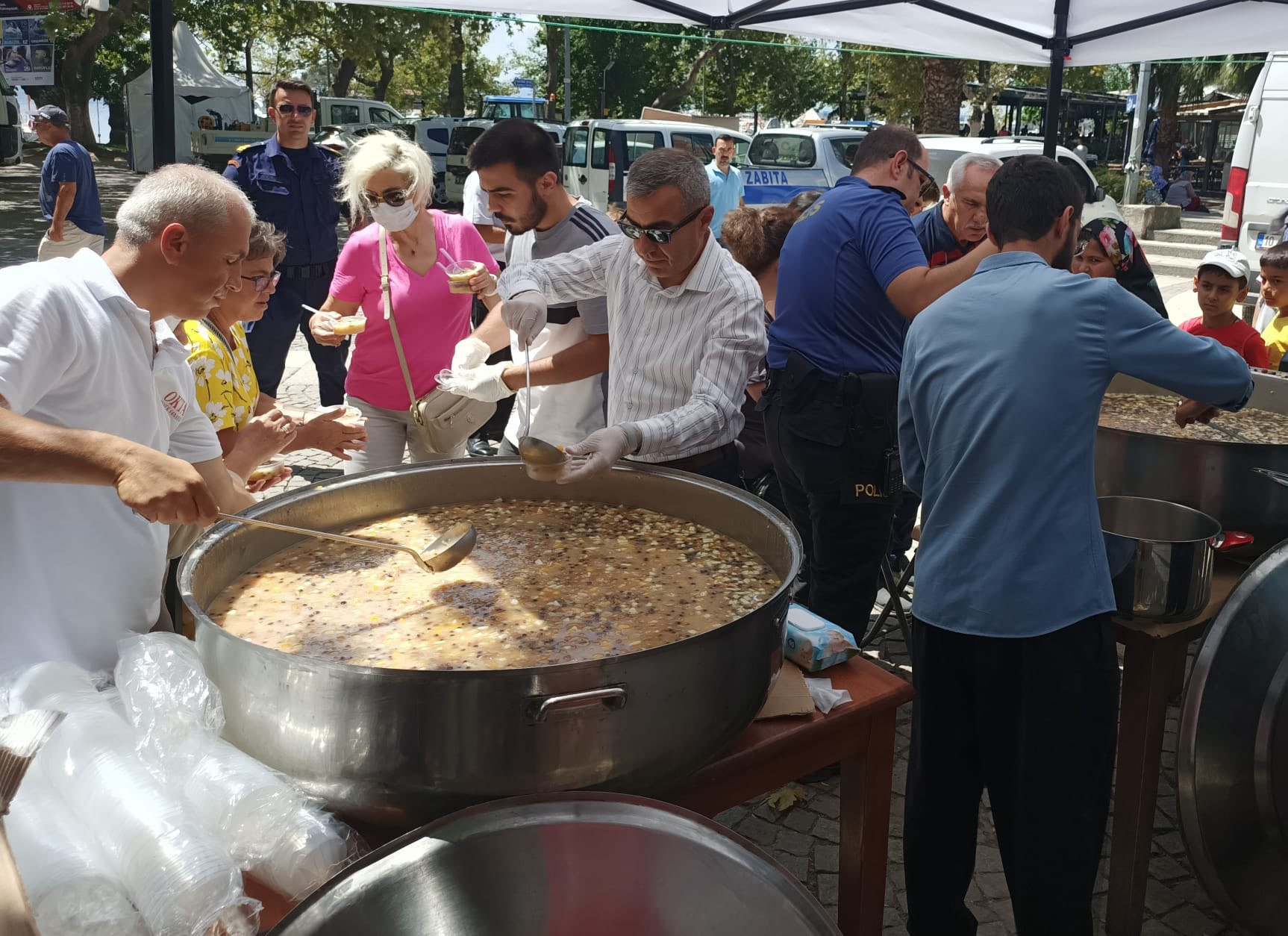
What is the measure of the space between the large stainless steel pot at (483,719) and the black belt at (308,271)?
4.88m

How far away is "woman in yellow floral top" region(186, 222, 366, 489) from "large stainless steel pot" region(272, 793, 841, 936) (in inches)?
64.0

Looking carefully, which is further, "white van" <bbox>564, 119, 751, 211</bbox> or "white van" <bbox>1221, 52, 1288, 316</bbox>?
"white van" <bbox>564, 119, 751, 211</bbox>

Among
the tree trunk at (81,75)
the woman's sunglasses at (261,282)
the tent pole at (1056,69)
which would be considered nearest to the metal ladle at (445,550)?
the woman's sunglasses at (261,282)

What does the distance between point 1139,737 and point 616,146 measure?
15.1m

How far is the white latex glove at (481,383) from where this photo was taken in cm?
Answer: 298

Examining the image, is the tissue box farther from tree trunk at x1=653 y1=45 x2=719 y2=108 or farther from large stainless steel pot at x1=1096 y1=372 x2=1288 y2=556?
tree trunk at x1=653 y1=45 x2=719 y2=108

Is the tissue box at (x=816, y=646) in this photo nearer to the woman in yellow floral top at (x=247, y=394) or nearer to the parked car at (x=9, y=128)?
the woman in yellow floral top at (x=247, y=394)

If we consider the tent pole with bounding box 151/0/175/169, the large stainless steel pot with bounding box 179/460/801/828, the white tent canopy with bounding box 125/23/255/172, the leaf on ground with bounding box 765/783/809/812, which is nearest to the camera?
the large stainless steel pot with bounding box 179/460/801/828

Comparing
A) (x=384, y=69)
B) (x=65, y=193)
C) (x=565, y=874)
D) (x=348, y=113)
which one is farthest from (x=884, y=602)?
(x=384, y=69)

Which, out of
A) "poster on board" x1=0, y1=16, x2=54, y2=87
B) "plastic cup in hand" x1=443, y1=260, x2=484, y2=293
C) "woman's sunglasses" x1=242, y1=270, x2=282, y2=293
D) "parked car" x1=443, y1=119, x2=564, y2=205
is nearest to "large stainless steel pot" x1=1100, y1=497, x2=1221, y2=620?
"plastic cup in hand" x1=443, y1=260, x2=484, y2=293

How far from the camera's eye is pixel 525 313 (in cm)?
277

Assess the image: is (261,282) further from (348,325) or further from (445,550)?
(445,550)

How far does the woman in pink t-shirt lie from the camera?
12.9 ft

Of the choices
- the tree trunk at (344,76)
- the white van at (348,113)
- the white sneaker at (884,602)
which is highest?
the tree trunk at (344,76)
